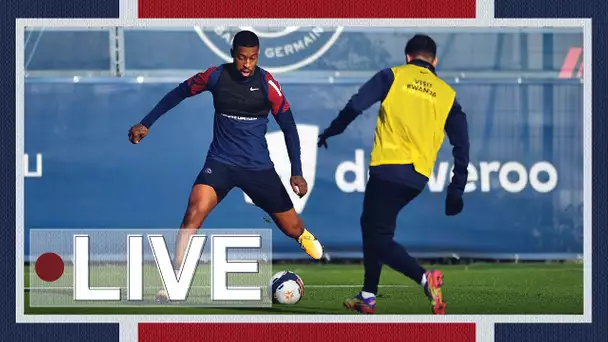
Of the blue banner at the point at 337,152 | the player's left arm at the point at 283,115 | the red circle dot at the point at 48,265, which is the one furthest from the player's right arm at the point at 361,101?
the blue banner at the point at 337,152

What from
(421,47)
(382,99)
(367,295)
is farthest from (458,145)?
(367,295)

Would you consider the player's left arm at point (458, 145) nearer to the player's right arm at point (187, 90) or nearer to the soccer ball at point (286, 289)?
the soccer ball at point (286, 289)

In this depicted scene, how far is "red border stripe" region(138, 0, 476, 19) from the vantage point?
10773 mm

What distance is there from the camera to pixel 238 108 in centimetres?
1073

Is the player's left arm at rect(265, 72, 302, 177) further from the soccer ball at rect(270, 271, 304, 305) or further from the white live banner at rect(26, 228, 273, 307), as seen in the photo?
the soccer ball at rect(270, 271, 304, 305)

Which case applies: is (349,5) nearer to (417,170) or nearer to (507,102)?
(417,170)

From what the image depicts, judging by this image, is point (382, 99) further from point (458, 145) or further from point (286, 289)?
point (286, 289)

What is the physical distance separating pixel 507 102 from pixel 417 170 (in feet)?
16.2

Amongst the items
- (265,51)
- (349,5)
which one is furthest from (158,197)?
(349,5)

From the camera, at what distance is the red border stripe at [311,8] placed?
10773 mm

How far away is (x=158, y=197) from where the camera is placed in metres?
14.5

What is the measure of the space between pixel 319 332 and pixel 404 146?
1.40 m

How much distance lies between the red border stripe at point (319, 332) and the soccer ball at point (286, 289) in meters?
0.68

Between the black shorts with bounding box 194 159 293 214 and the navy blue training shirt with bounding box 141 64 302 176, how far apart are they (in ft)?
0.18
